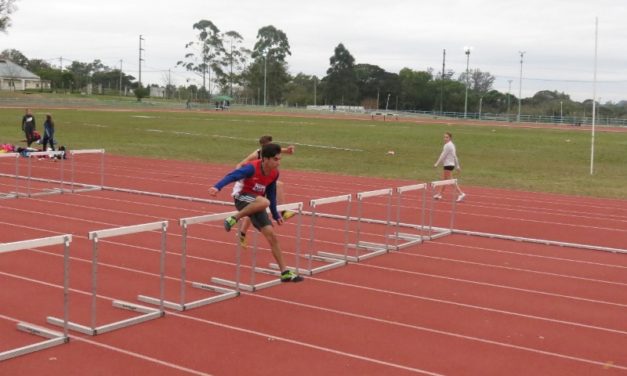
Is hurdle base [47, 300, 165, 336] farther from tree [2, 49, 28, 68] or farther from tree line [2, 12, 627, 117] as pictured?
tree [2, 49, 28, 68]

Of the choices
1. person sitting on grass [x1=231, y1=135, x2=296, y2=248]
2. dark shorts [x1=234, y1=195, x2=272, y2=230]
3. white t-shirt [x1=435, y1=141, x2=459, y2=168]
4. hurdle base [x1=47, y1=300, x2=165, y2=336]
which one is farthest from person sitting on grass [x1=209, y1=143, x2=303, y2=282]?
white t-shirt [x1=435, y1=141, x2=459, y2=168]

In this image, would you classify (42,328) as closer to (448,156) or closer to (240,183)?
(240,183)

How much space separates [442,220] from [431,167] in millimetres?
11992

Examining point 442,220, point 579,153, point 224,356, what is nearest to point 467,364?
point 224,356

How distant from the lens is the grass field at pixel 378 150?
22139 mm

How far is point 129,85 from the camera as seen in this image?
427 feet

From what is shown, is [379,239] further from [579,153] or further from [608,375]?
[579,153]

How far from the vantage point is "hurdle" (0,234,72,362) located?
5594 millimetres

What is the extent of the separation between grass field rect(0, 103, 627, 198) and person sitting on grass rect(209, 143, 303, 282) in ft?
41.1

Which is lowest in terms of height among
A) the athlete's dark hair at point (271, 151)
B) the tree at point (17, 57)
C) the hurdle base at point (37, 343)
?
the hurdle base at point (37, 343)

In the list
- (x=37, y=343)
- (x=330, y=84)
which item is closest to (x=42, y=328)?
(x=37, y=343)

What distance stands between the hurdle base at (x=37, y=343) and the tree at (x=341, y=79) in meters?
102

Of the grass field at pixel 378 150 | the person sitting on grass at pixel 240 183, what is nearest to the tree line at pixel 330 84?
the grass field at pixel 378 150

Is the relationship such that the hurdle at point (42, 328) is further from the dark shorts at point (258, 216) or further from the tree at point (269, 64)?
the tree at point (269, 64)
